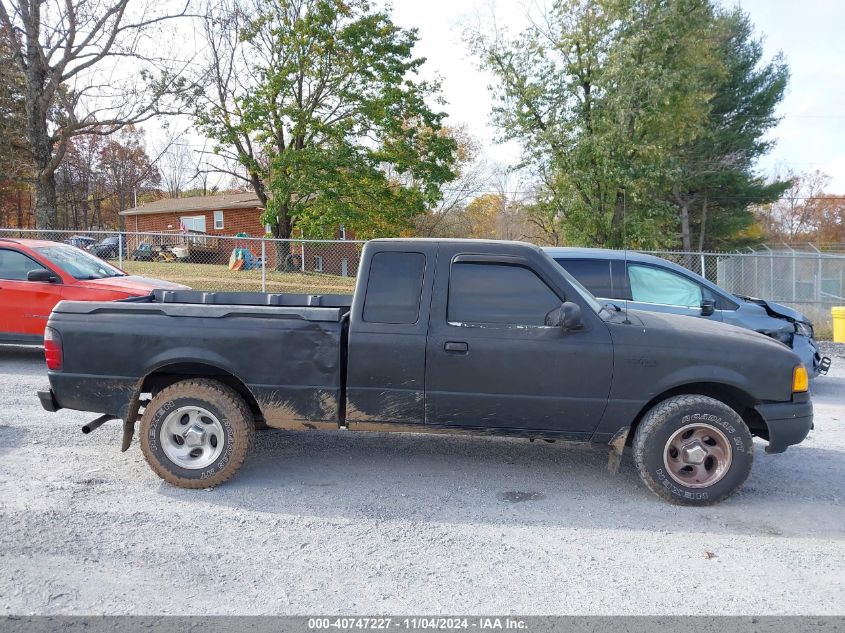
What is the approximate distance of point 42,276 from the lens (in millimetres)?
8719

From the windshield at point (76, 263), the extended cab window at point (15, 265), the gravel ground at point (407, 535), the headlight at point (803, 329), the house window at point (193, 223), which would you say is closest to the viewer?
the gravel ground at point (407, 535)

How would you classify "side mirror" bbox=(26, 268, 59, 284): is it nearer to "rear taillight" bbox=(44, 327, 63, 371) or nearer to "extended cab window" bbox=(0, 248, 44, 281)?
"extended cab window" bbox=(0, 248, 44, 281)

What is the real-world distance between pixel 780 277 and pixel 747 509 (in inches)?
679

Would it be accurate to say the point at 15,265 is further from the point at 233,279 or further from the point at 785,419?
the point at 785,419

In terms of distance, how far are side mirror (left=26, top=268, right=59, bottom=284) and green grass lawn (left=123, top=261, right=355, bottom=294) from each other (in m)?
7.38

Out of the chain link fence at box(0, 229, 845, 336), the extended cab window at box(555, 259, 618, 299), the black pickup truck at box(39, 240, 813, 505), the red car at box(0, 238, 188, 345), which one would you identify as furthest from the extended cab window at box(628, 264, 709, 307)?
the chain link fence at box(0, 229, 845, 336)

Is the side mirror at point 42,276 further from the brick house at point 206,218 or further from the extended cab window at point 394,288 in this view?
the brick house at point 206,218

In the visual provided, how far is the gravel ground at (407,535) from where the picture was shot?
3230 mm

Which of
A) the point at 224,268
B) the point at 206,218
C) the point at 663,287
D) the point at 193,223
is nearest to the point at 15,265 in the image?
the point at 663,287

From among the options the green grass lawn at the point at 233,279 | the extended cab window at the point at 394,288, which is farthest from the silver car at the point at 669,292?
the green grass lawn at the point at 233,279

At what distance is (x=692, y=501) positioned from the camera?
4.43 metres

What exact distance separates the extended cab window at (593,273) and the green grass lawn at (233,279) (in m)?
10.9

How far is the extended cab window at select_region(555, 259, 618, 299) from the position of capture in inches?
304

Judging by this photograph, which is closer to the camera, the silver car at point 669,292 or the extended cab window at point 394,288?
the extended cab window at point 394,288
